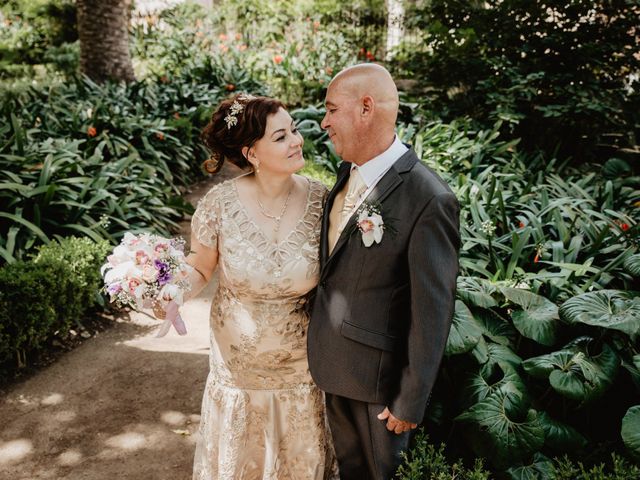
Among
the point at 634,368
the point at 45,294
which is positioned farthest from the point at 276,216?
the point at 45,294

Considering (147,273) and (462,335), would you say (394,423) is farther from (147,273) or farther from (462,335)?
(147,273)

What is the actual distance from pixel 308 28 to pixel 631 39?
8114 millimetres

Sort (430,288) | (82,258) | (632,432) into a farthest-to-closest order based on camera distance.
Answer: (82,258), (632,432), (430,288)

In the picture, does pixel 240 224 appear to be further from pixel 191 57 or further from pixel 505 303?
pixel 191 57

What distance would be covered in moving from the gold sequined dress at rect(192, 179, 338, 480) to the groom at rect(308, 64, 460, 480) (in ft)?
0.81

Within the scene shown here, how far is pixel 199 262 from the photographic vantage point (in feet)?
8.36

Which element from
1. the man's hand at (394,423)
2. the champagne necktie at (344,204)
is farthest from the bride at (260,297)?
the man's hand at (394,423)

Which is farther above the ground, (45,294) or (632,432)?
(632,432)

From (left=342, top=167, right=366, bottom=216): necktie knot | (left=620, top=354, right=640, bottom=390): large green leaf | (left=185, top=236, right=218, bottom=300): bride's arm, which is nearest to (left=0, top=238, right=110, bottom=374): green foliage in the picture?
(left=185, top=236, right=218, bottom=300): bride's arm

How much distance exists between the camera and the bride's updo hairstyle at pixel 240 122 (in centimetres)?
235

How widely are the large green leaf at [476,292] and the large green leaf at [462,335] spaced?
0.76 ft

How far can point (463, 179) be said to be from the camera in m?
5.14

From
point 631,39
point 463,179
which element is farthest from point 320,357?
point 631,39

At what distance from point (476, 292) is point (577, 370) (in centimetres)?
62
